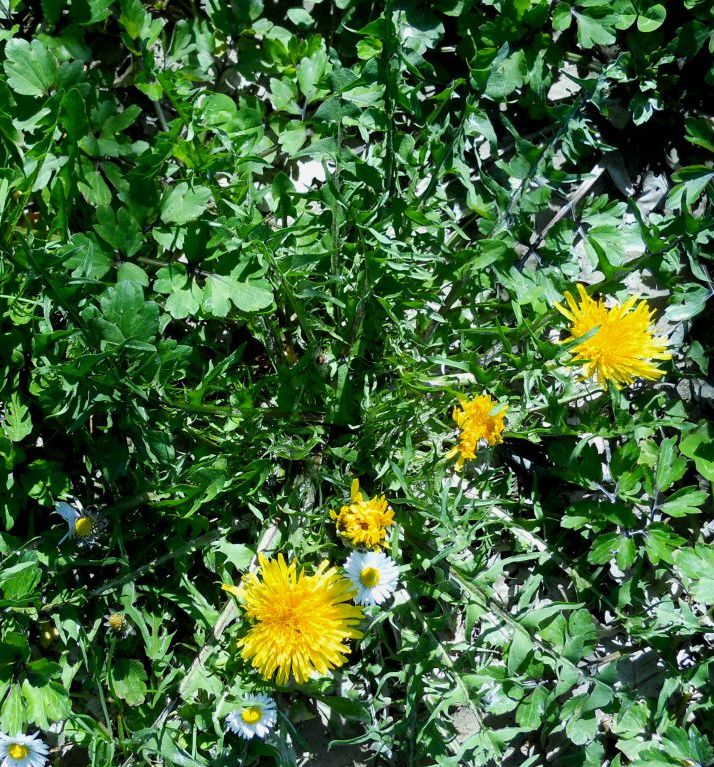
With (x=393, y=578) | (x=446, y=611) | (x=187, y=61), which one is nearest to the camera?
(x=393, y=578)

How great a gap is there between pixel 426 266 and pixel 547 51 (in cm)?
83

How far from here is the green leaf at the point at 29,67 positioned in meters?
2.53

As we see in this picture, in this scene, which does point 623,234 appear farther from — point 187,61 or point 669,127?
point 187,61

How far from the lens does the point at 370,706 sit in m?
2.55

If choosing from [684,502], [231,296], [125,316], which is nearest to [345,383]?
[231,296]

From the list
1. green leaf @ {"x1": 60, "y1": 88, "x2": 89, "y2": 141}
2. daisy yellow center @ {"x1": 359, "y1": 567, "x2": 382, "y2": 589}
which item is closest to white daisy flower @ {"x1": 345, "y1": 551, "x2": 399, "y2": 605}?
daisy yellow center @ {"x1": 359, "y1": 567, "x2": 382, "y2": 589}

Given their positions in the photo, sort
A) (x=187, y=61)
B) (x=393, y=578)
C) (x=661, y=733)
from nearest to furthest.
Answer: (x=393, y=578)
(x=661, y=733)
(x=187, y=61)

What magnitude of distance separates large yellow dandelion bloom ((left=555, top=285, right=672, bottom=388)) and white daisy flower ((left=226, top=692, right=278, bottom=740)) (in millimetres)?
1252

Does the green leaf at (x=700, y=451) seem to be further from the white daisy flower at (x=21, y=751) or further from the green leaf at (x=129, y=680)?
the white daisy flower at (x=21, y=751)

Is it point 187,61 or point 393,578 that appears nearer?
point 393,578

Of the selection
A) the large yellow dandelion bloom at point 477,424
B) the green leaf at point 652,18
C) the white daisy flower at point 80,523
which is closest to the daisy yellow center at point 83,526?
the white daisy flower at point 80,523

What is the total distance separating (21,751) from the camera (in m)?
2.52

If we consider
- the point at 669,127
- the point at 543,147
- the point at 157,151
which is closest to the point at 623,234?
the point at 543,147

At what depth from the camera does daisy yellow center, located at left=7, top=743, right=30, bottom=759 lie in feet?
8.21
